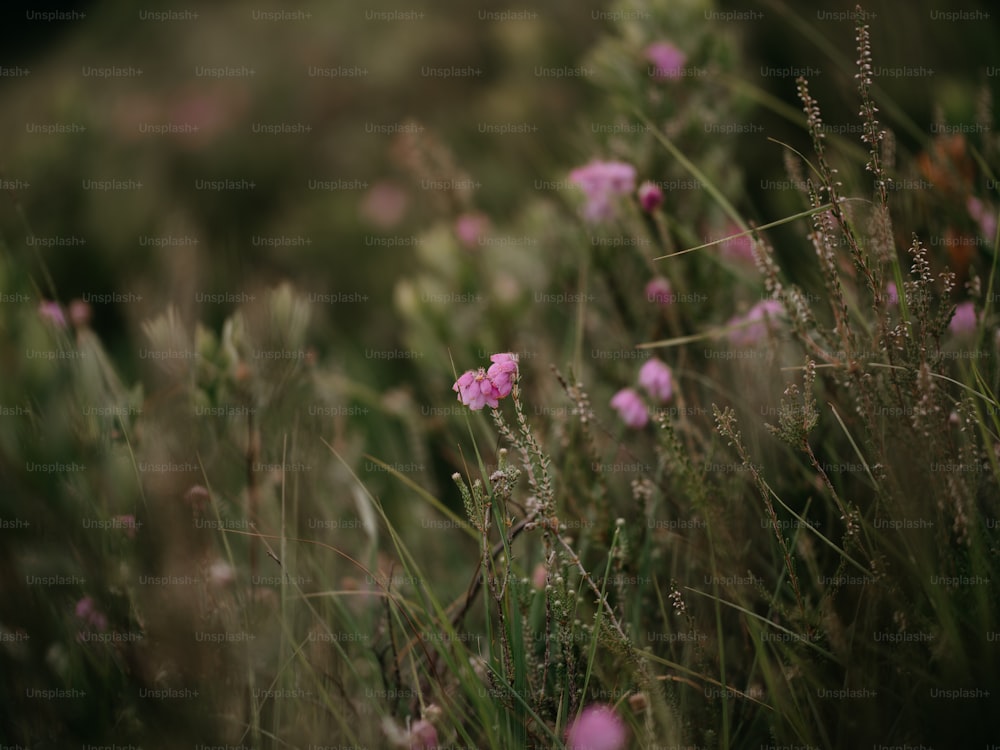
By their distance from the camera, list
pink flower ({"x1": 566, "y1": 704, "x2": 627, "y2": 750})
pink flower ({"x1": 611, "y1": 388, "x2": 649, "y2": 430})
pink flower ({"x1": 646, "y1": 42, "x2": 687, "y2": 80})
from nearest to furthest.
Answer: pink flower ({"x1": 566, "y1": 704, "x2": 627, "y2": 750}), pink flower ({"x1": 611, "y1": 388, "x2": 649, "y2": 430}), pink flower ({"x1": 646, "y1": 42, "x2": 687, "y2": 80})

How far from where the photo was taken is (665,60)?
76.2 inches

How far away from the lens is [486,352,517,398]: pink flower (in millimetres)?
1123

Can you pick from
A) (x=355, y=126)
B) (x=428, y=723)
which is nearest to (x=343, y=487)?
(x=428, y=723)

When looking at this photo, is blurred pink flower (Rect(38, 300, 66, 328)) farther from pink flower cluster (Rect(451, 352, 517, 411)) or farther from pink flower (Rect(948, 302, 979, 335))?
pink flower (Rect(948, 302, 979, 335))

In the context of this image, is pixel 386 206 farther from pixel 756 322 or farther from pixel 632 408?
pixel 756 322

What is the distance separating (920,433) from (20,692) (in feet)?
4.92

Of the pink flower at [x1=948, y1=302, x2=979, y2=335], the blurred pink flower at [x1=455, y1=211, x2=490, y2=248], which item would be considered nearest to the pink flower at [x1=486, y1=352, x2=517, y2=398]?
the pink flower at [x1=948, y1=302, x2=979, y2=335]

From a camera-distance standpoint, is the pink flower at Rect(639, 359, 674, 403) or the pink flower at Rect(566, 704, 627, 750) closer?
the pink flower at Rect(566, 704, 627, 750)

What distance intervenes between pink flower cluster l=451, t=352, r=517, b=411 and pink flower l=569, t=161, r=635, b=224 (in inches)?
27.8

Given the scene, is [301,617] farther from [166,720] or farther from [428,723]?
[428,723]

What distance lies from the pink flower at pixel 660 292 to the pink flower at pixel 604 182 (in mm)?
194

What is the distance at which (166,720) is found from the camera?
128 centimetres

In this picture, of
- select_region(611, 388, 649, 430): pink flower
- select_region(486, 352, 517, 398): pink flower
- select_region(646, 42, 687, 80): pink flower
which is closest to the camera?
select_region(486, 352, 517, 398): pink flower

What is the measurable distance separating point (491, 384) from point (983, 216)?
1171mm
